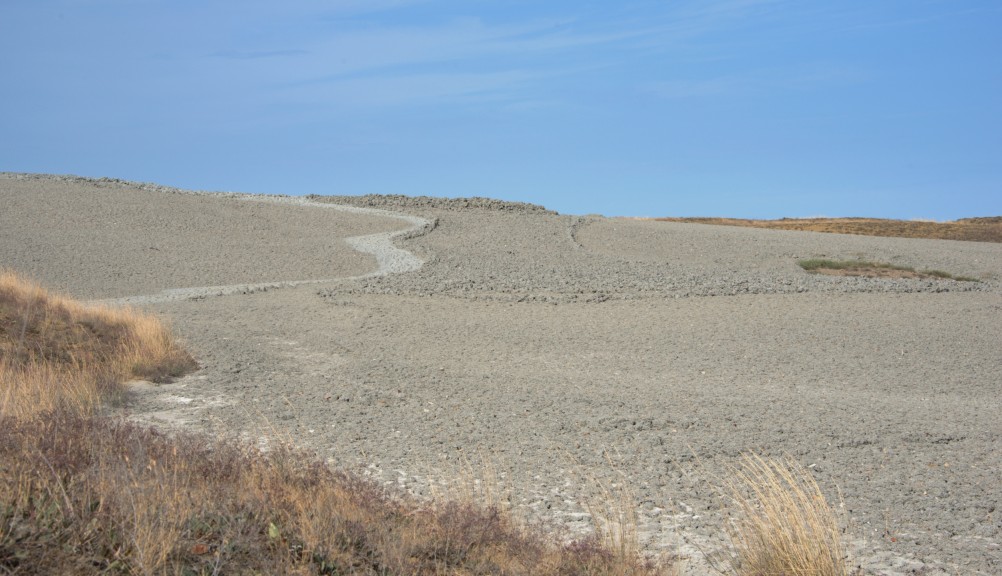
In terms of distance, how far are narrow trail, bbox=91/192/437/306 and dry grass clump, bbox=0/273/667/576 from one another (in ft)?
35.9

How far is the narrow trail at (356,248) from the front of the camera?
16.8 metres

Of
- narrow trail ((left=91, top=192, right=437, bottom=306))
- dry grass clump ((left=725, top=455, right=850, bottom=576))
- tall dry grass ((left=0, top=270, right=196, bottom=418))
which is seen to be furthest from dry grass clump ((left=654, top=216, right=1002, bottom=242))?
dry grass clump ((left=725, top=455, right=850, bottom=576))

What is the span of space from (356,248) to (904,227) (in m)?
27.7

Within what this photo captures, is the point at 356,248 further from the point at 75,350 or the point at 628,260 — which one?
the point at 75,350

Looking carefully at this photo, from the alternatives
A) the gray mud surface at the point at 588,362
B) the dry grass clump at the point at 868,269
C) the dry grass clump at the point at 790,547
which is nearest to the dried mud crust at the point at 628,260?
the gray mud surface at the point at 588,362

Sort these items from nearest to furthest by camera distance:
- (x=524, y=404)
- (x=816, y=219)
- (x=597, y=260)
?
(x=524, y=404), (x=597, y=260), (x=816, y=219)

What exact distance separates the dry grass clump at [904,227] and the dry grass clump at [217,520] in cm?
3550

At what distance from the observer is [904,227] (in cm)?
3991

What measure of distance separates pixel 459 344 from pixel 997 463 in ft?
22.8

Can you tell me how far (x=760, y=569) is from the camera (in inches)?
175

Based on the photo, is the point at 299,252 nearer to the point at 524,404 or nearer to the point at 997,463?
the point at 524,404

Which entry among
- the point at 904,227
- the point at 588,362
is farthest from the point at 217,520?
the point at 904,227

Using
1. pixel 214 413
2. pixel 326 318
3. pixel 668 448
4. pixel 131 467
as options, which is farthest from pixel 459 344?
pixel 131 467

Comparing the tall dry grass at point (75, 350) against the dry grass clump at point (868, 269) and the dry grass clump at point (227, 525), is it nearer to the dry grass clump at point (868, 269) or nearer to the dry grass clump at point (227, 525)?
the dry grass clump at point (227, 525)
